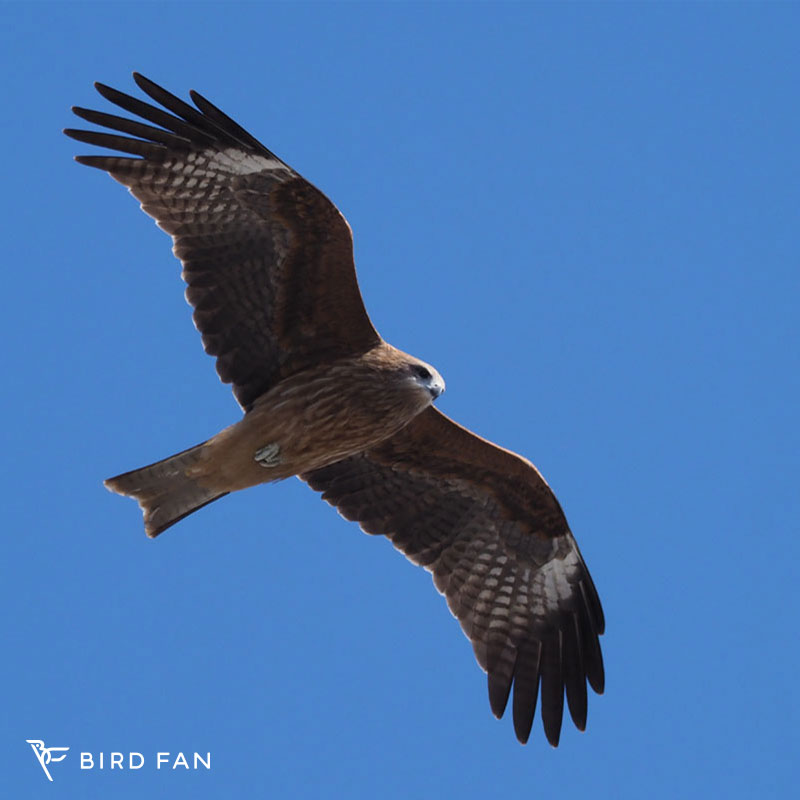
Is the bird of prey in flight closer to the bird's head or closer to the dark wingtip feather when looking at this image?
the bird's head

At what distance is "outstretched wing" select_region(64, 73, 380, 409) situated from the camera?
30.6 ft

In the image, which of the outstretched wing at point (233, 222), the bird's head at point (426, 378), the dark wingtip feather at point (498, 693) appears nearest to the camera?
the outstretched wing at point (233, 222)

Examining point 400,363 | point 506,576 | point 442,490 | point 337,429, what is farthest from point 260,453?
point 506,576

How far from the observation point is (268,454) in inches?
379

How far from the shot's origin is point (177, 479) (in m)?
9.66

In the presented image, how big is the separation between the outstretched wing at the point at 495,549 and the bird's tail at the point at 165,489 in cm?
129

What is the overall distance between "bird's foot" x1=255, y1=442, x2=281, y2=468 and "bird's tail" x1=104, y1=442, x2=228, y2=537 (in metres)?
0.38

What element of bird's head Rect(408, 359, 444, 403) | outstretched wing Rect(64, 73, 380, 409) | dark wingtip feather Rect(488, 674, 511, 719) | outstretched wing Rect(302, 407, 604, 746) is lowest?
dark wingtip feather Rect(488, 674, 511, 719)

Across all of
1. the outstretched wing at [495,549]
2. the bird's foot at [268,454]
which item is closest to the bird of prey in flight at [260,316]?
the bird's foot at [268,454]

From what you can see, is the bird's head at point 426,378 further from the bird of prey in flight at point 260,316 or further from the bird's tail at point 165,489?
the bird's tail at point 165,489

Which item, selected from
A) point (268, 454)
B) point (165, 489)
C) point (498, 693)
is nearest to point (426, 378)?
point (268, 454)

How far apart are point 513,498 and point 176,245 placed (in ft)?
10.9

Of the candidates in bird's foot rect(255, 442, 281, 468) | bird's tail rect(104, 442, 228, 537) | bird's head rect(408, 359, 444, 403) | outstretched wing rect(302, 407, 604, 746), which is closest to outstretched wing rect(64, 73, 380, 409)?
bird's head rect(408, 359, 444, 403)

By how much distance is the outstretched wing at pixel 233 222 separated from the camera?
9.33 m
